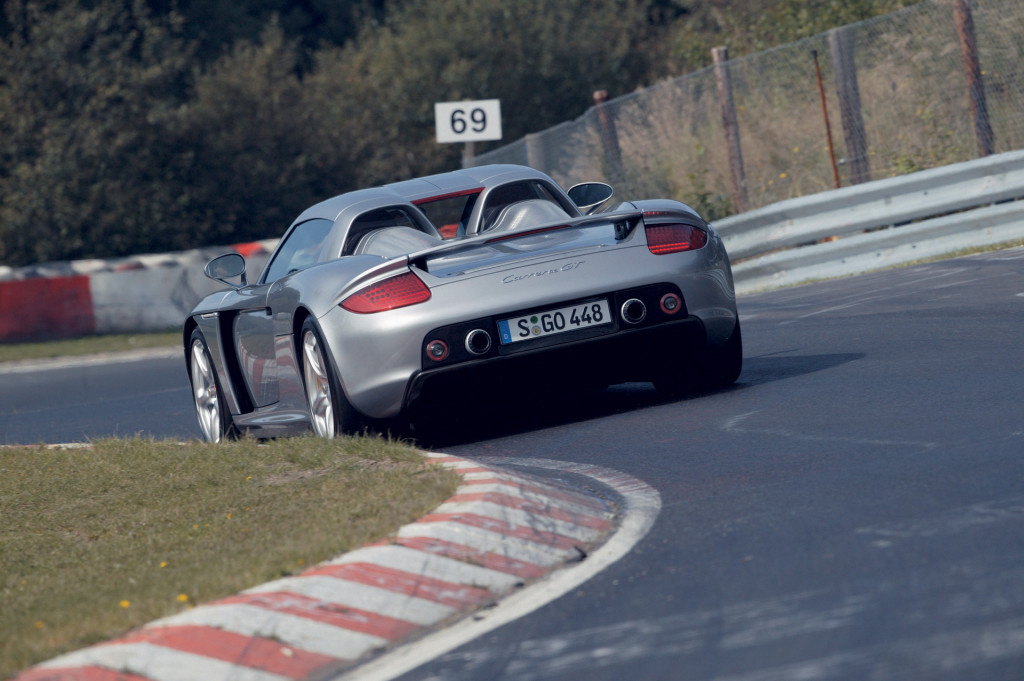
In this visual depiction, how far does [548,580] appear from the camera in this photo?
421 centimetres

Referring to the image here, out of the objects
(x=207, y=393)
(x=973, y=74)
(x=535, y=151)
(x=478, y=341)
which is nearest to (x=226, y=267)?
(x=207, y=393)

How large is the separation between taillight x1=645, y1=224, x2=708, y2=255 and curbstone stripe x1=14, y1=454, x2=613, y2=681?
207 cm

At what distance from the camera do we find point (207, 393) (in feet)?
28.3

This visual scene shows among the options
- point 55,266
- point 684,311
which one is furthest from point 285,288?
point 55,266

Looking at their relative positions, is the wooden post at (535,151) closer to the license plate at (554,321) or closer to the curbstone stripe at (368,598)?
the license plate at (554,321)

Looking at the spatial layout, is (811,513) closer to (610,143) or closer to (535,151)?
(610,143)

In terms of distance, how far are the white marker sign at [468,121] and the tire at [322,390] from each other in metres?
9.86

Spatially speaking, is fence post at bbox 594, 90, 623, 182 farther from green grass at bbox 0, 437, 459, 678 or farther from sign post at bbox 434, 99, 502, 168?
green grass at bbox 0, 437, 459, 678

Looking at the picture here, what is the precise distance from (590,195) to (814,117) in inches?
366

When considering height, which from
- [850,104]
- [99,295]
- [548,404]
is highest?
[850,104]

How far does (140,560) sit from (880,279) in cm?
811

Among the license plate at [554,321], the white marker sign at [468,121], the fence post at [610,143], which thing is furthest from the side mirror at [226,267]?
the fence post at [610,143]

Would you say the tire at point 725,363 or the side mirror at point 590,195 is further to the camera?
the side mirror at point 590,195

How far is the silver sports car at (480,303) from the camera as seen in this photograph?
6.52m
